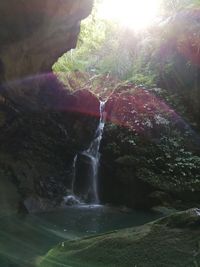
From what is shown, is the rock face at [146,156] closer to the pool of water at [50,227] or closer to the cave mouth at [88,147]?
the cave mouth at [88,147]

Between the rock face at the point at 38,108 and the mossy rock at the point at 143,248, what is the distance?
5.00 meters

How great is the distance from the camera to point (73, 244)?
18.9 ft

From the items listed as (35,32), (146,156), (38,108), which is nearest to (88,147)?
(146,156)

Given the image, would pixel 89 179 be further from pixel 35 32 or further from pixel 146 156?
pixel 35 32

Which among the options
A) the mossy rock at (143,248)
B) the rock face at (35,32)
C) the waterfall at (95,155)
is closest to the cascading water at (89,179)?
the waterfall at (95,155)

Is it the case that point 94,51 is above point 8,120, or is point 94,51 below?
above

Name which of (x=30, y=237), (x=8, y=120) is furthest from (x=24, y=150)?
(x=30, y=237)

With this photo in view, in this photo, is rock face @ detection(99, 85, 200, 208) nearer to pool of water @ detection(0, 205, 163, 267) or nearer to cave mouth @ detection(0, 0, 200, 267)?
cave mouth @ detection(0, 0, 200, 267)

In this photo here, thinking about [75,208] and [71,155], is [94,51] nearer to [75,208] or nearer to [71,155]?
[71,155]

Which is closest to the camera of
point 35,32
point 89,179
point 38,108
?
point 35,32

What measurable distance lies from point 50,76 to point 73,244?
9.03 m

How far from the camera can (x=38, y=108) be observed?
13.3 m

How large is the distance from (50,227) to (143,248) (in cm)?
438

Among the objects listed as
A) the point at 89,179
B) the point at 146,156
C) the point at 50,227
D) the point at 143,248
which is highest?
the point at 146,156
